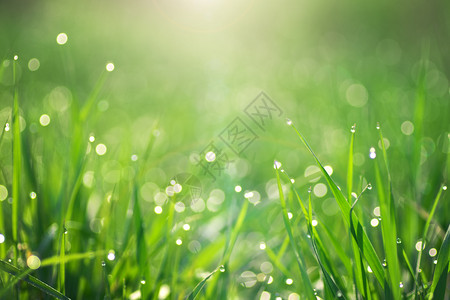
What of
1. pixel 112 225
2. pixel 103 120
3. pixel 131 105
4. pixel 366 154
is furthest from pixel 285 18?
pixel 112 225

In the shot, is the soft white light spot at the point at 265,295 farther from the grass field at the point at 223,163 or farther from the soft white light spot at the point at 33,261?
the soft white light spot at the point at 33,261

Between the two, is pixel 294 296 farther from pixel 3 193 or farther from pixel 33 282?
pixel 3 193

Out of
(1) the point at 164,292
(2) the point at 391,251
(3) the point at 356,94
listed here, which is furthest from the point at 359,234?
(3) the point at 356,94

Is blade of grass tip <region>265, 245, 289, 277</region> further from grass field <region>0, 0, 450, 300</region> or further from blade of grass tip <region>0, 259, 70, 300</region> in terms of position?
blade of grass tip <region>0, 259, 70, 300</region>

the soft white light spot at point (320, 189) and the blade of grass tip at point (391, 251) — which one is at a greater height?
the blade of grass tip at point (391, 251)

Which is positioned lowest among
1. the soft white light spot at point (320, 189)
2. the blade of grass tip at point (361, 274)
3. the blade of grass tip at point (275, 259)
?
the soft white light spot at point (320, 189)

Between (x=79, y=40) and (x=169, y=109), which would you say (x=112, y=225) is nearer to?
(x=169, y=109)

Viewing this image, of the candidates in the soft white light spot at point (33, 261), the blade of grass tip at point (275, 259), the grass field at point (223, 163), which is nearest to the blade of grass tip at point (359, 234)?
the grass field at point (223, 163)
